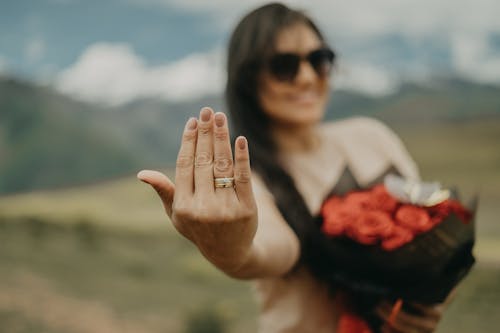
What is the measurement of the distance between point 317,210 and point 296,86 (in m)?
0.39

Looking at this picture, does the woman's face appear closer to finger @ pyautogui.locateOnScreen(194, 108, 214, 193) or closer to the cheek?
the cheek

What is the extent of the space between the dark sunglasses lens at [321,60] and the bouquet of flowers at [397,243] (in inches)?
18.4

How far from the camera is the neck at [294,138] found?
1.73 meters

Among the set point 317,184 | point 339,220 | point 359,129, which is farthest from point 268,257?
point 359,129

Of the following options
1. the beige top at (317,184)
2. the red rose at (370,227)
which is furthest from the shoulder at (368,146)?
the red rose at (370,227)

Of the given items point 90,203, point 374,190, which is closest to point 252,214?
point 374,190

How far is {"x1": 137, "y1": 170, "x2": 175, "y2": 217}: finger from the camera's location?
921mm

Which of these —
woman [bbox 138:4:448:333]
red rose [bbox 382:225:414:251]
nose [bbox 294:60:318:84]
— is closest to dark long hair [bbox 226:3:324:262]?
woman [bbox 138:4:448:333]

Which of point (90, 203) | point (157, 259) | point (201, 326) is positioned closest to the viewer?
point (201, 326)

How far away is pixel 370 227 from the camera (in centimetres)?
130

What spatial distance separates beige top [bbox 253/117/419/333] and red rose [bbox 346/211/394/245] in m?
0.17

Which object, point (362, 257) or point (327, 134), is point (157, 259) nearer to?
point (327, 134)

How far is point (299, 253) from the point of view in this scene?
140 cm

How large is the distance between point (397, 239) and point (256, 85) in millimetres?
672
